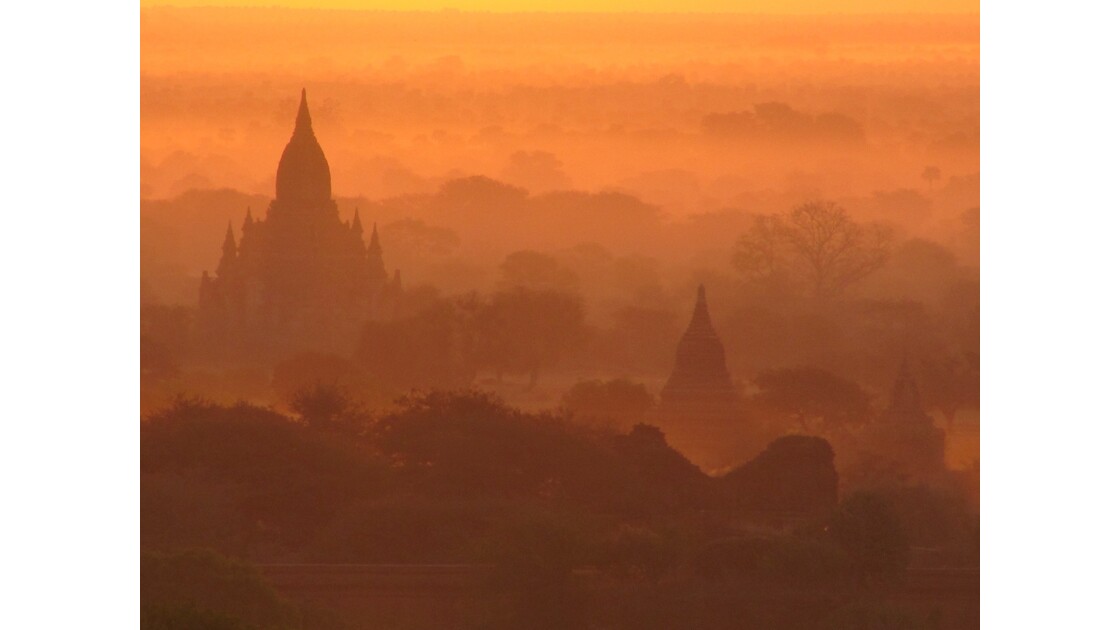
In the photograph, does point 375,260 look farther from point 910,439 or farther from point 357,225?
point 910,439

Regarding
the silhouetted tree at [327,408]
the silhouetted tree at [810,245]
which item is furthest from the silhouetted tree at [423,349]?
the silhouetted tree at [810,245]

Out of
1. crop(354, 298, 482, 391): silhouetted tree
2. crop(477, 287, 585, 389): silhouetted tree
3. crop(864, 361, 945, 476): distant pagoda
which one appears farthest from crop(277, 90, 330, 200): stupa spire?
crop(864, 361, 945, 476): distant pagoda

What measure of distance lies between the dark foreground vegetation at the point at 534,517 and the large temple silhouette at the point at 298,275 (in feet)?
1.34

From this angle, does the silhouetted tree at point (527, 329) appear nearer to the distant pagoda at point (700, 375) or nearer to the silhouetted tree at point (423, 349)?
the silhouetted tree at point (423, 349)

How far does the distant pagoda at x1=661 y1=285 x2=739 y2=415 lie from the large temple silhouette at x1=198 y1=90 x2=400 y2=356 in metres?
1.74

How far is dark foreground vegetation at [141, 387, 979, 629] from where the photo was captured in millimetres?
8703

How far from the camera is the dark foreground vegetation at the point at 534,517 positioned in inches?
343

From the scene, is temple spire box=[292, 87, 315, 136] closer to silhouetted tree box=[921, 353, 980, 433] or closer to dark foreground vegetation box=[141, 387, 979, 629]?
dark foreground vegetation box=[141, 387, 979, 629]

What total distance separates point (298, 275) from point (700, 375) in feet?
8.08

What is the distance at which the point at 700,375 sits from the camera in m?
8.81

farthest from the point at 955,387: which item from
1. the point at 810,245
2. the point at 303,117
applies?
the point at 303,117

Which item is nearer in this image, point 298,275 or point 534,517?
point 534,517

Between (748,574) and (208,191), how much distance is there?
3895 millimetres
